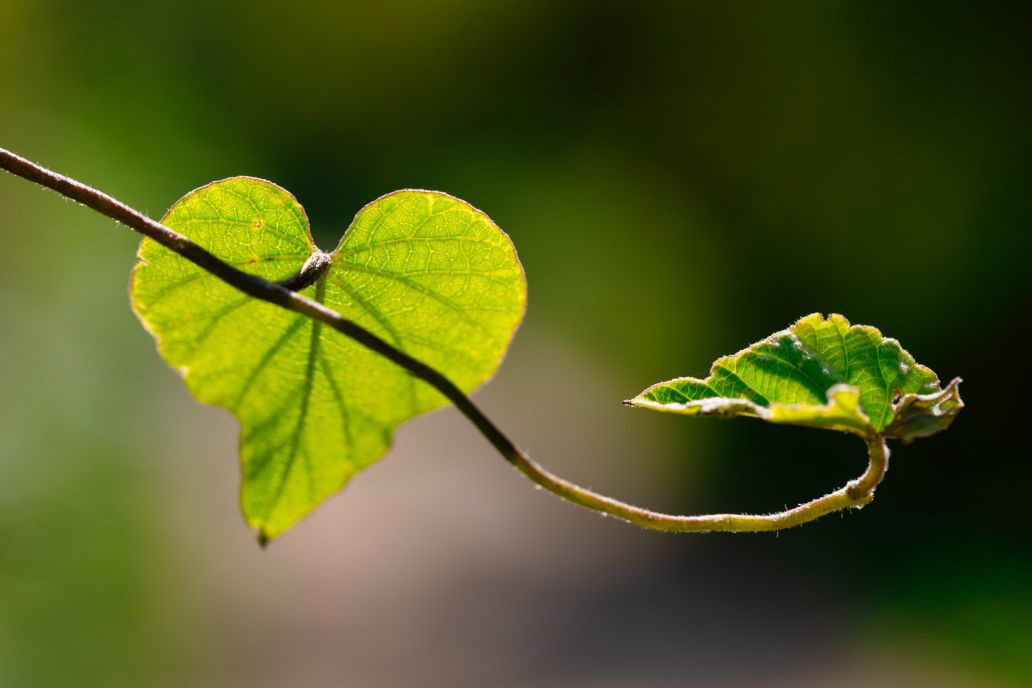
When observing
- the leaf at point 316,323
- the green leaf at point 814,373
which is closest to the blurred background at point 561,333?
the leaf at point 316,323

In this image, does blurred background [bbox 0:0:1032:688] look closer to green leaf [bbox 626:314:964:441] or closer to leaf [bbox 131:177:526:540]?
leaf [bbox 131:177:526:540]

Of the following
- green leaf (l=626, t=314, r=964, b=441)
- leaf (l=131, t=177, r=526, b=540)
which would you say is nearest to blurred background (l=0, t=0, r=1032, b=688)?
leaf (l=131, t=177, r=526, b=540)

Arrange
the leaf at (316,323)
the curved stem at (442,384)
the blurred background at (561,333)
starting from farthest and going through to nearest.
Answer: the blurred background at (561,333)
the leaf at (316,323)
the curved stem at (442,384)

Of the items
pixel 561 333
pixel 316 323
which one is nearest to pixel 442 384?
pixel 316 323

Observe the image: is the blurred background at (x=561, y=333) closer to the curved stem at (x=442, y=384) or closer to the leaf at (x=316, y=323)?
the leaf at (x=316, y=323)

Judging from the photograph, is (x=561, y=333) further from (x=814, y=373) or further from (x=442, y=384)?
(x=442, y=384)
